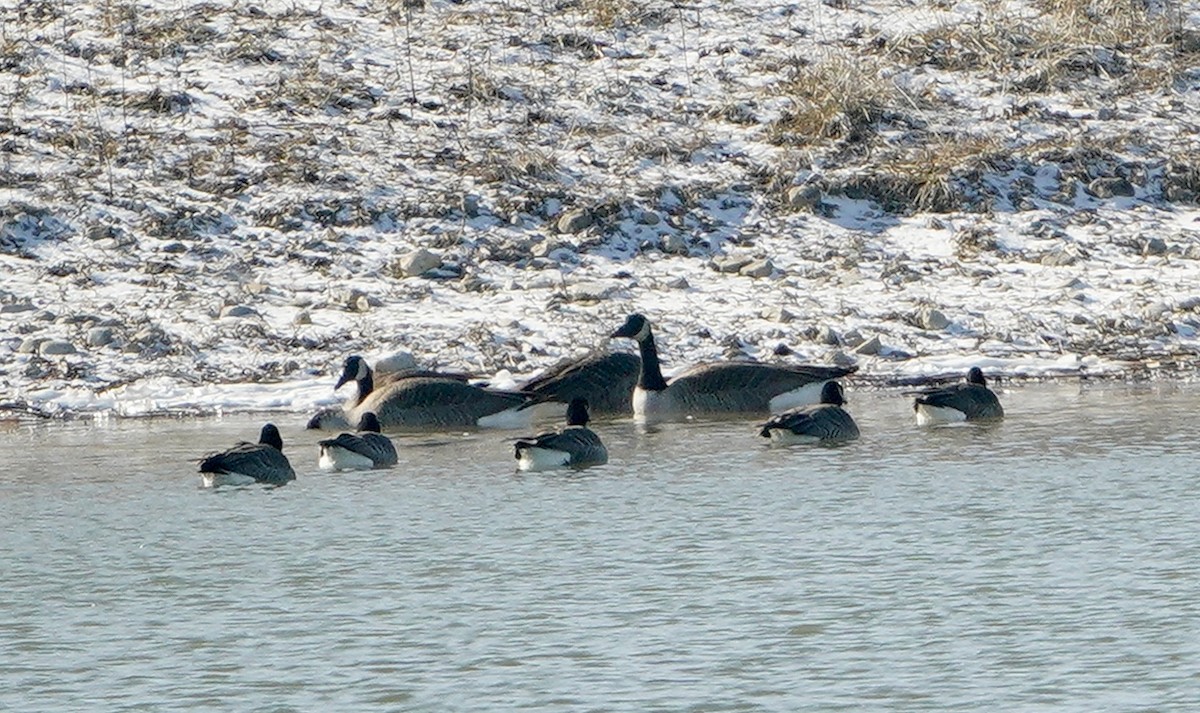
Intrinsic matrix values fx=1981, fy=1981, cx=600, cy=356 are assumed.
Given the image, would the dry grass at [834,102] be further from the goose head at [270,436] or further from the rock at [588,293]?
the goose head at [270,436]

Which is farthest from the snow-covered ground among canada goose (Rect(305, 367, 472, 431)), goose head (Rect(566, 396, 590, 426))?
goose head (Rect(566, 396, 590, 426))

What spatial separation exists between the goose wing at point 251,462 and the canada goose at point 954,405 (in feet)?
14.6

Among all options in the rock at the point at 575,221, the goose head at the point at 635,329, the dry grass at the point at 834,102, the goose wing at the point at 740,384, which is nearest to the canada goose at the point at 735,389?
the goose wing at the point at 740,384

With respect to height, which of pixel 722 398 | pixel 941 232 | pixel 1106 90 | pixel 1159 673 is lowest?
pixel 1159 673

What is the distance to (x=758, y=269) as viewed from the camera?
18.0 metres

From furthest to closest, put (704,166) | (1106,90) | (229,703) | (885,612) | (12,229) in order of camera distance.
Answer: (1106,90) < (704,166) < (12,229) < (885,612) < (229,703)

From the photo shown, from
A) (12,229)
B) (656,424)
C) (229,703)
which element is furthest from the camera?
(12,229)

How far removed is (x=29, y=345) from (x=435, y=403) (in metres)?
3.82

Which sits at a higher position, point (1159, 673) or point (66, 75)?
point (66, 75)

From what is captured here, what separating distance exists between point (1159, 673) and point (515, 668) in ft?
7.80

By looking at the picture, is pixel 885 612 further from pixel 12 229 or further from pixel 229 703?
pixel 12 229

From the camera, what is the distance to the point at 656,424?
14.9 metres

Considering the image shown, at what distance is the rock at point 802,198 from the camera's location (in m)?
19.6

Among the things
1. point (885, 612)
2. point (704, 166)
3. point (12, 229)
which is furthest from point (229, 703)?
point (704, 166)
